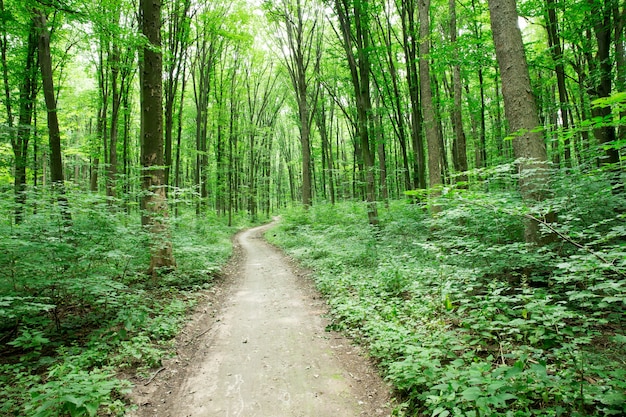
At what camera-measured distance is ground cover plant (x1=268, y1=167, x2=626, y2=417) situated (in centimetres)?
254

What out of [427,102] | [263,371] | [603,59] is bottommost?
[263,371]

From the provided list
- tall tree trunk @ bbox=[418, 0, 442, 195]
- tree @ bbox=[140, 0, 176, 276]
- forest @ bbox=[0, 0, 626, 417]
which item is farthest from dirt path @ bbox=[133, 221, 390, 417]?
tall tree trunk @ bbox=[418, 0, 442, 195]

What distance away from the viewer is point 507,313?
3766 millimetres

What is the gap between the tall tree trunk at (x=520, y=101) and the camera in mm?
4523

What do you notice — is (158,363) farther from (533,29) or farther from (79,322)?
(533,29)

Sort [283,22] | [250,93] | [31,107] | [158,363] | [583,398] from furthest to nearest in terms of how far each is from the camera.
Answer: [250,93] → [283,22] → [31,107] → [158,363] → [583,398]

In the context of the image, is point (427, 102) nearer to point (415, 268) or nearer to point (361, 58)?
point (361, 58)

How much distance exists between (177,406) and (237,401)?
680mm

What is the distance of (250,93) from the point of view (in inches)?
1063

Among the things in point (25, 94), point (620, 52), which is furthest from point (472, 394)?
point (25, 94)

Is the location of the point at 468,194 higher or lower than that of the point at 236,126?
lower

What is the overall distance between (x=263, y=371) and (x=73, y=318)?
3.52 meters

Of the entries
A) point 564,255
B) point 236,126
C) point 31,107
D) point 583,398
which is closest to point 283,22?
point 236,126

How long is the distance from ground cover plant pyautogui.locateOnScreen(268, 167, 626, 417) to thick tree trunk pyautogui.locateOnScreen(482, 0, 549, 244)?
328mm
